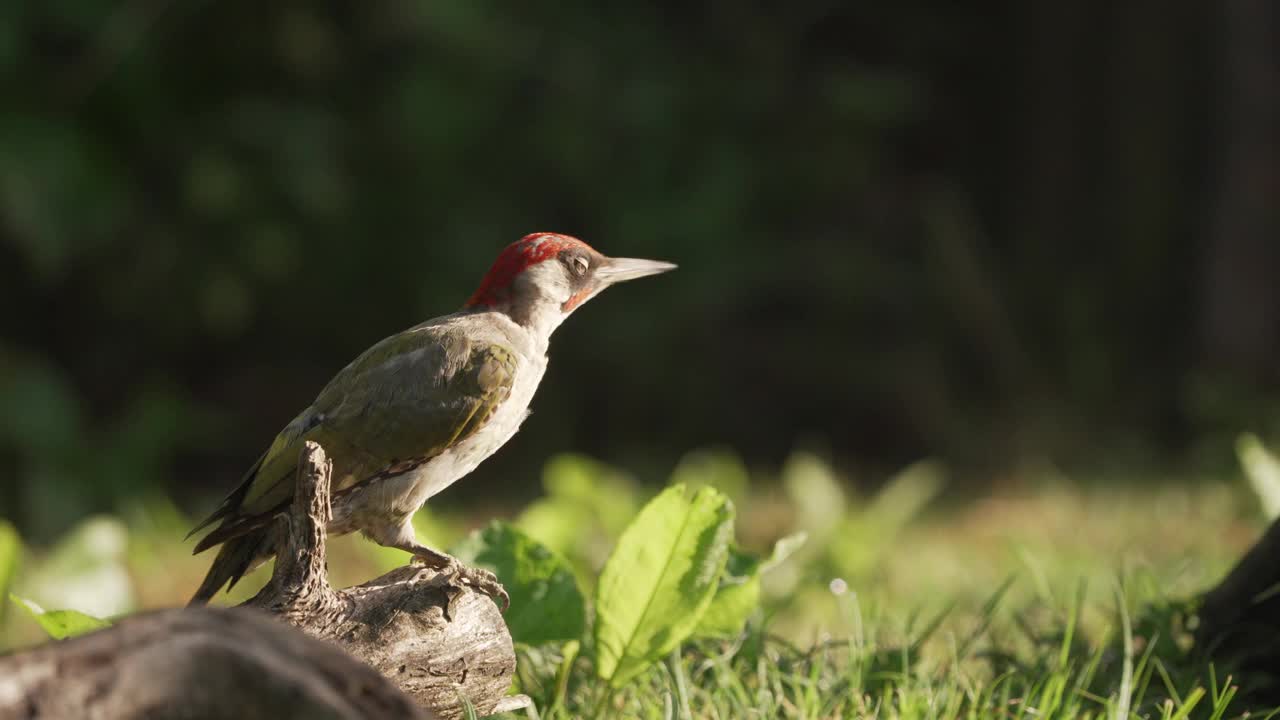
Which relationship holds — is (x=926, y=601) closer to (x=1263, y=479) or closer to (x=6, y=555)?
(x=1263, y=479)

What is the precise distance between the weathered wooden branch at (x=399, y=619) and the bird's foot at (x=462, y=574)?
0.8 inches

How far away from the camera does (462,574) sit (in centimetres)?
194

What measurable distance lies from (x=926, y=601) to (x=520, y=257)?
5.04 ft

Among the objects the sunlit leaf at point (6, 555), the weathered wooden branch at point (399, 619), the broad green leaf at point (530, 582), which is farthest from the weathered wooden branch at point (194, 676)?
the sunlit leaf at point (6, 555)

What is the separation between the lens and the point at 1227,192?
573cm

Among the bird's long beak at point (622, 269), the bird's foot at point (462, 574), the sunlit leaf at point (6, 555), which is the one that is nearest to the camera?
the bird's foot at point (462, 574)

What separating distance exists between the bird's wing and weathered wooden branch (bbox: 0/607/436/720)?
614 mm

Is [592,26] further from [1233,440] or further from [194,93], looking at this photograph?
[1233,440]

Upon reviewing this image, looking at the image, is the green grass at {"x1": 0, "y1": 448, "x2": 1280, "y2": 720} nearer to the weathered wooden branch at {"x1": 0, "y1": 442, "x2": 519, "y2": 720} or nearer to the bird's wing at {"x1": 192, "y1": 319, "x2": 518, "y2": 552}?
the bird's wing at {"x1": 192, "y1": 319, "x2": 518, "y2": 552}

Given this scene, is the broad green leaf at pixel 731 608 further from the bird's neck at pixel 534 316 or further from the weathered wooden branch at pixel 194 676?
the weathered wooden branch at pixel 194 676

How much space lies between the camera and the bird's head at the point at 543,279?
83.6 inches

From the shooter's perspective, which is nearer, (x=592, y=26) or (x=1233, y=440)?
(x=1233, y=440)

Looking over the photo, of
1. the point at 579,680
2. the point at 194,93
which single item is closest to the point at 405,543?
the point at 579,680

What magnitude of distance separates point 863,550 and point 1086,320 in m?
3.30
